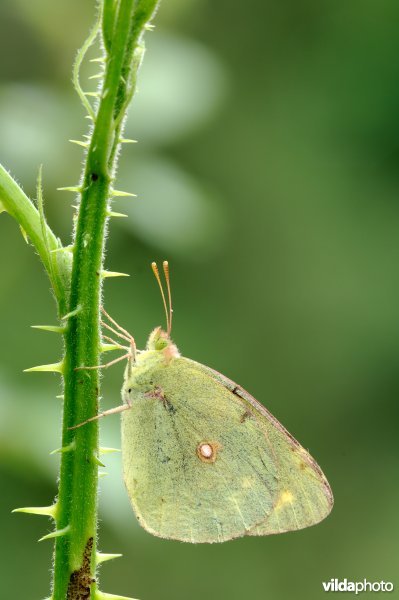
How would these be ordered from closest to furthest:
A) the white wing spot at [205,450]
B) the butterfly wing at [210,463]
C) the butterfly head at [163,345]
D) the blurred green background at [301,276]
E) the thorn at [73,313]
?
the thorn at [73,313] → the butterfly wing at [210,463] → the white wing spot at [205,450] → the butterfly head at [163,345] → the blurred green background at [301,276]

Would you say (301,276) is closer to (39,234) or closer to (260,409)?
(260,409)

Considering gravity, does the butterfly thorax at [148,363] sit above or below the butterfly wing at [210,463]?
above

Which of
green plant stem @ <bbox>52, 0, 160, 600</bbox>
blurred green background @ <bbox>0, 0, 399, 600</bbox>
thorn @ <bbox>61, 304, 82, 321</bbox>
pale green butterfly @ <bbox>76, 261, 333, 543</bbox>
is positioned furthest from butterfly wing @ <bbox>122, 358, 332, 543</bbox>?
blurred green background @ <bbox>0, 0, 399, 600</bbox>

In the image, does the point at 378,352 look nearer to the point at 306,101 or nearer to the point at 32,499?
the point at 306,101

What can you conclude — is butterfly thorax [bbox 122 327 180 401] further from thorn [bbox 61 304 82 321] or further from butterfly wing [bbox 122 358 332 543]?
thorn [bbox 61 304 82 321]

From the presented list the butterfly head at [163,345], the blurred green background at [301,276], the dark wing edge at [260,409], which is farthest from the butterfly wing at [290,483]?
the blurred green background at [301,276]

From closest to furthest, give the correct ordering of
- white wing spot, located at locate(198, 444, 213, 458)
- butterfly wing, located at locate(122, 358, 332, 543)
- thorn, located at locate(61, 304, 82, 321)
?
thorn, located at locate(61, 304, 82, 321), butterfly wing, located at locate(122, 358, 332, 543), white wing spot, located at locate(198, 444, 213, 458)

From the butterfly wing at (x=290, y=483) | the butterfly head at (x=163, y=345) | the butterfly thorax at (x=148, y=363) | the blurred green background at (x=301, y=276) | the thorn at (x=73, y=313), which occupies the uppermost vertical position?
the blurred green background at (x=301, y=276)

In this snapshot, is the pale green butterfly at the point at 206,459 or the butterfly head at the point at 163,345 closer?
the pale green butterfly at the point at 206,459

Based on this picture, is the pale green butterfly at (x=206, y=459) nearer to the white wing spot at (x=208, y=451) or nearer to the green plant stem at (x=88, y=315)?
the white wing spot at (x=208, y=451)

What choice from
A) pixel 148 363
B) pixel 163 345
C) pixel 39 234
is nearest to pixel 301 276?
pixel 163 345
